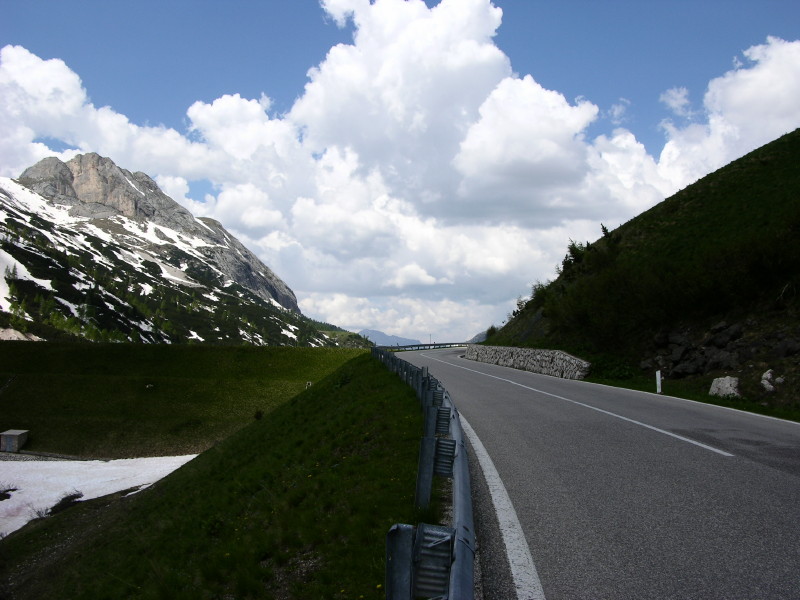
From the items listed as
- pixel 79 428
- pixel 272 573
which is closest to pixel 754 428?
pixel 272 573

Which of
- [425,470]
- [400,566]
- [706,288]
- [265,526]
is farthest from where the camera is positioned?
[706,288]

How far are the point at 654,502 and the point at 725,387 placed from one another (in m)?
12.8

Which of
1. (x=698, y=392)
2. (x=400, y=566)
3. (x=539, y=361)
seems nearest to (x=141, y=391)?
(x=539, y=361)

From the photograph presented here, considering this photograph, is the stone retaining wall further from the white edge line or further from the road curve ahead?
the white edge line

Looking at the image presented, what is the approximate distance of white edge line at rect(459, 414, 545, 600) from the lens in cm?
360

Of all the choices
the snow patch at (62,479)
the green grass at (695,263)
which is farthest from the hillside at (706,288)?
the snow patch at (62,479)

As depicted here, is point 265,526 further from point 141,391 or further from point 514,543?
point 141,391

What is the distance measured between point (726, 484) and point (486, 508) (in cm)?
285

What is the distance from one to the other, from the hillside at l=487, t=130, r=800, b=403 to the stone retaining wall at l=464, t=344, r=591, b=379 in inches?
40.1

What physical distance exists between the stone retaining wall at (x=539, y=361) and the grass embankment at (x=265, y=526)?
9.76 meters

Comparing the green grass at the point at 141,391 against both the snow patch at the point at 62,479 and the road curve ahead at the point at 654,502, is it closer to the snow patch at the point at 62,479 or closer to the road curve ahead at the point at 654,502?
the snow patch at the point at 62,479

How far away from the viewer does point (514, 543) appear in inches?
174

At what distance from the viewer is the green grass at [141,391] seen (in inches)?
1512

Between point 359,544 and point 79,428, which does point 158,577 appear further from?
point 79,428
